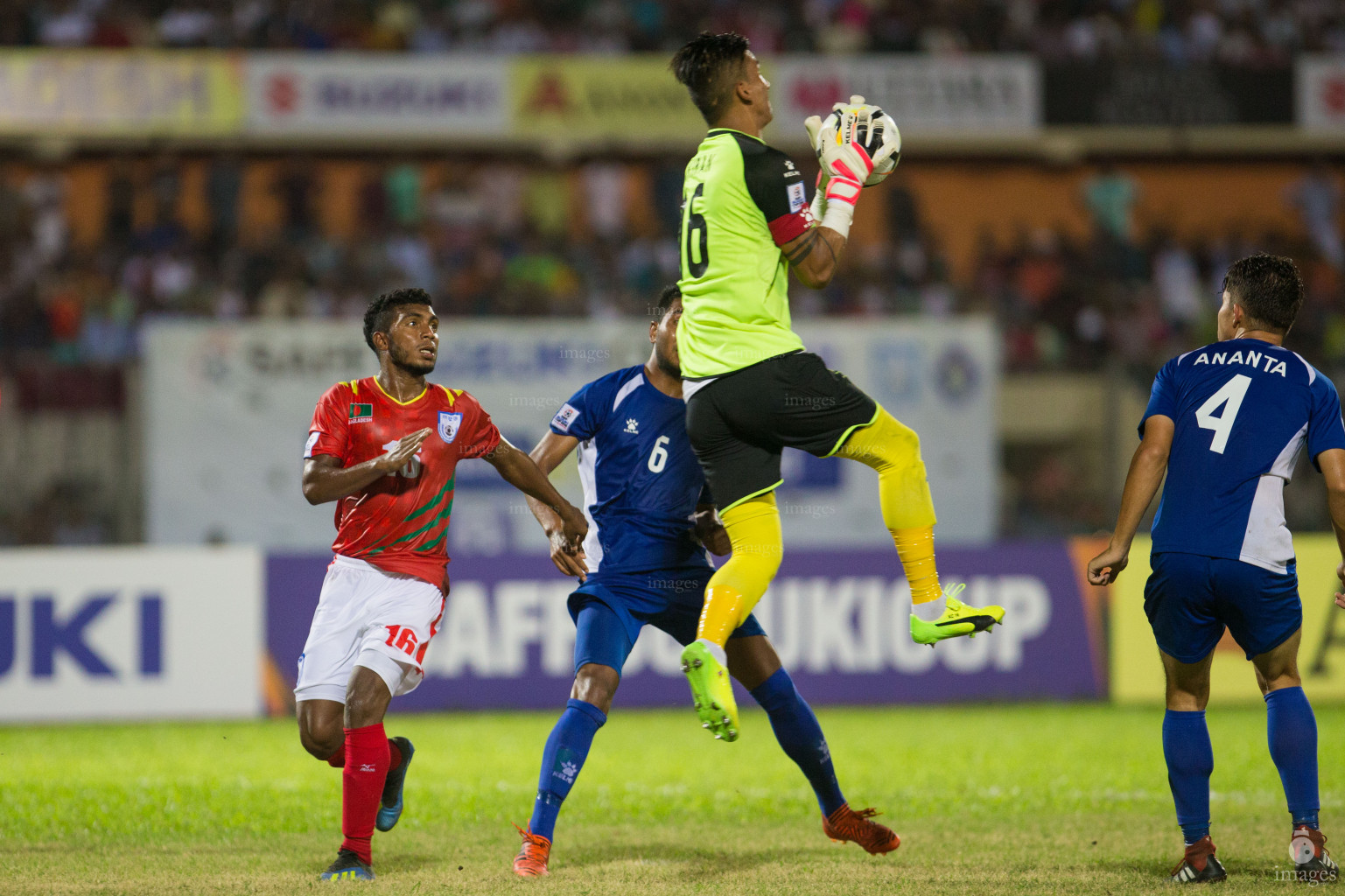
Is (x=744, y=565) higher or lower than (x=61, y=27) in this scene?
lower

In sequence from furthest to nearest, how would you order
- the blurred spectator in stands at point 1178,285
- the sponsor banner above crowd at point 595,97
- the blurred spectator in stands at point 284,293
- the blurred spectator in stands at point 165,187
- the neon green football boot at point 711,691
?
the sponsor banner above crowd at point 595,97 → the blurred spectator in stands at point 165,187 → the blurred spectator in stands at point 1178,285 → the blurred spectator in stands at point 284,293 → the neon green football boot at point 711,691

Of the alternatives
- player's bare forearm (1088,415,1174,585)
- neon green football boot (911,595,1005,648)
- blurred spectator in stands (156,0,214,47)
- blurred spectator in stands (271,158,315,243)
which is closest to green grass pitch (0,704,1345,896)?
neon green football boot (911,595,1005,648)

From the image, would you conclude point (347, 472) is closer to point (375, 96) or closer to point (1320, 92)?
point (375, 96)

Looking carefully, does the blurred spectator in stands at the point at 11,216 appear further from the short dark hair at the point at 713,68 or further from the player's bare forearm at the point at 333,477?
the short dark hair at the point at 713,68

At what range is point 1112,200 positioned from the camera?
77.6 feet

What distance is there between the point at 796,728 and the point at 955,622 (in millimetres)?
1188

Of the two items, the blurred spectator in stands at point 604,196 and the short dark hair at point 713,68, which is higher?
the blurred spectator in stands at point 604,196

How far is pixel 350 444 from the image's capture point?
6.03 metres

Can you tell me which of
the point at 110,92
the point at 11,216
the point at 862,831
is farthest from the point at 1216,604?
the point at 11,216

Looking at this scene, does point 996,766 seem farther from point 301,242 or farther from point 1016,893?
point 301,242

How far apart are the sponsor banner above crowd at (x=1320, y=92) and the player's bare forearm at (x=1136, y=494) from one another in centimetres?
1888

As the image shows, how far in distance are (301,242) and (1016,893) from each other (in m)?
15.8

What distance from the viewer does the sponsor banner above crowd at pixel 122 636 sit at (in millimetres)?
11570

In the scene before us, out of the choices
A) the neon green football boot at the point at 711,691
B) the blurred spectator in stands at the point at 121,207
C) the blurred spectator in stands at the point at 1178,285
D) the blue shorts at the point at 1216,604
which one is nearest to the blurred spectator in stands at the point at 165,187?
the blurred spectator in stands at the point at 121,207
